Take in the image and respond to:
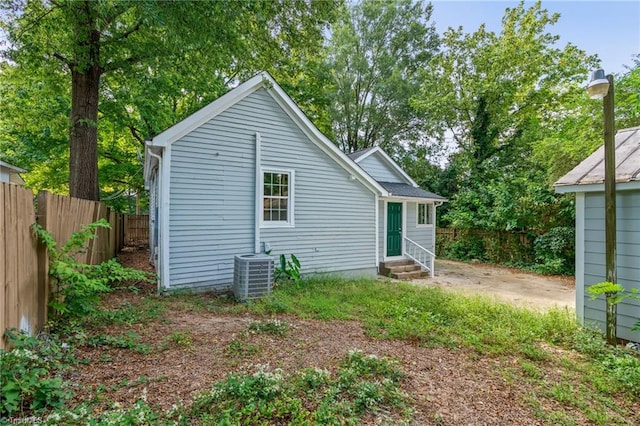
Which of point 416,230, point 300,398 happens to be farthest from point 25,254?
point 416,230

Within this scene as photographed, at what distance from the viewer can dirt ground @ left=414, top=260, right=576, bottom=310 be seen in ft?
24.9

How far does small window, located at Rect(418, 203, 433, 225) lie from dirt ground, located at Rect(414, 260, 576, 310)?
1.84m

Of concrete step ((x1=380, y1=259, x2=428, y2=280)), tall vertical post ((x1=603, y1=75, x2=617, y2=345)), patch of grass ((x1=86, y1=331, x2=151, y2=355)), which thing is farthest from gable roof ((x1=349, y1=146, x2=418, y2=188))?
patch of grass ((x1=86, y1=331, x2=151, y2=355))

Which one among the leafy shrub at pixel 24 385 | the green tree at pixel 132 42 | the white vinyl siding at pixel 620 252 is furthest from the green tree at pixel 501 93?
the leafy shrub at pixel 24 385

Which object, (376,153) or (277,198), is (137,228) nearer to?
(277,198)

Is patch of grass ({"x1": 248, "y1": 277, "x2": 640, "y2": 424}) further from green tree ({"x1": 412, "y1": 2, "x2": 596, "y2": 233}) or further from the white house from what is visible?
green tree ({"x1": 412, "y1": 2, "x2": 596, "y2": 233})

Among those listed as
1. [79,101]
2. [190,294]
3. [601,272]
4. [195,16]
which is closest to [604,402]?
[601,272]

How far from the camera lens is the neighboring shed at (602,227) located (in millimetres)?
4309

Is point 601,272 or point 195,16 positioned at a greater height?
point 195,16

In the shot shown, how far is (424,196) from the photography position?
11.8 metres

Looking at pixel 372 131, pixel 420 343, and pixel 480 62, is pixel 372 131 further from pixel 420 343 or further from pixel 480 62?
pixel 420 343

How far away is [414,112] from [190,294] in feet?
59.3

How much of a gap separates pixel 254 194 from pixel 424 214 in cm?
756

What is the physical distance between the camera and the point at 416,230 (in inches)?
477
